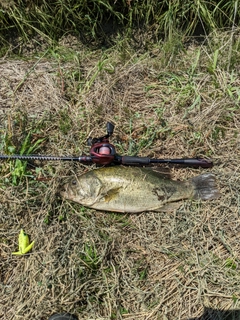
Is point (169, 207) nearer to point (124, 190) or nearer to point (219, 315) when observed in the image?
point (124, 190)

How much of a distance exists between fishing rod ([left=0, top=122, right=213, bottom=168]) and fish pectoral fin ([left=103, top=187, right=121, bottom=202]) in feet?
0.91

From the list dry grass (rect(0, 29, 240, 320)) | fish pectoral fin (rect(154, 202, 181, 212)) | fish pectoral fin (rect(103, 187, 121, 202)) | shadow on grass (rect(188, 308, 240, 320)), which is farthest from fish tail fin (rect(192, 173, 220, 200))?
shadow on grass (rect(188, 308, 240, 320))

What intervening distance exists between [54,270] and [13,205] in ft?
2.50

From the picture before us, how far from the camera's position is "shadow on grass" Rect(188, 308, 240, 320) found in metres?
3.29

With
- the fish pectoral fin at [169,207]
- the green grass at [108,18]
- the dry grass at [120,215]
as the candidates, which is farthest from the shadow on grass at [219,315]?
the green grass at [108,18]

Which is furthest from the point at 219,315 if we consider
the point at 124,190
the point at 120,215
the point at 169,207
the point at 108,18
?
the point at 108,18

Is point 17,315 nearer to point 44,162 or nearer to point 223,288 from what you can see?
point 44,162

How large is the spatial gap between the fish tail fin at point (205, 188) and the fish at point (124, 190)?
9 cm

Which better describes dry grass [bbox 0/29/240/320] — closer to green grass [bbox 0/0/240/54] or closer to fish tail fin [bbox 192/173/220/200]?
fish tail fin [bbox 192/173/220/200]

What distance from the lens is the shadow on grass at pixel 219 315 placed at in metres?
3.29

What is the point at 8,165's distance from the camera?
3.58m

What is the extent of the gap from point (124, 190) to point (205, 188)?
84 centimetres

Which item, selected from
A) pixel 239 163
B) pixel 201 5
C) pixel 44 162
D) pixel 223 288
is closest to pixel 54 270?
pixel 44 162

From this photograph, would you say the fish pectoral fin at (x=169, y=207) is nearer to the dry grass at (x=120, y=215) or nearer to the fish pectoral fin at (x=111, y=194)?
the dry grass at (x=120, y=215)
